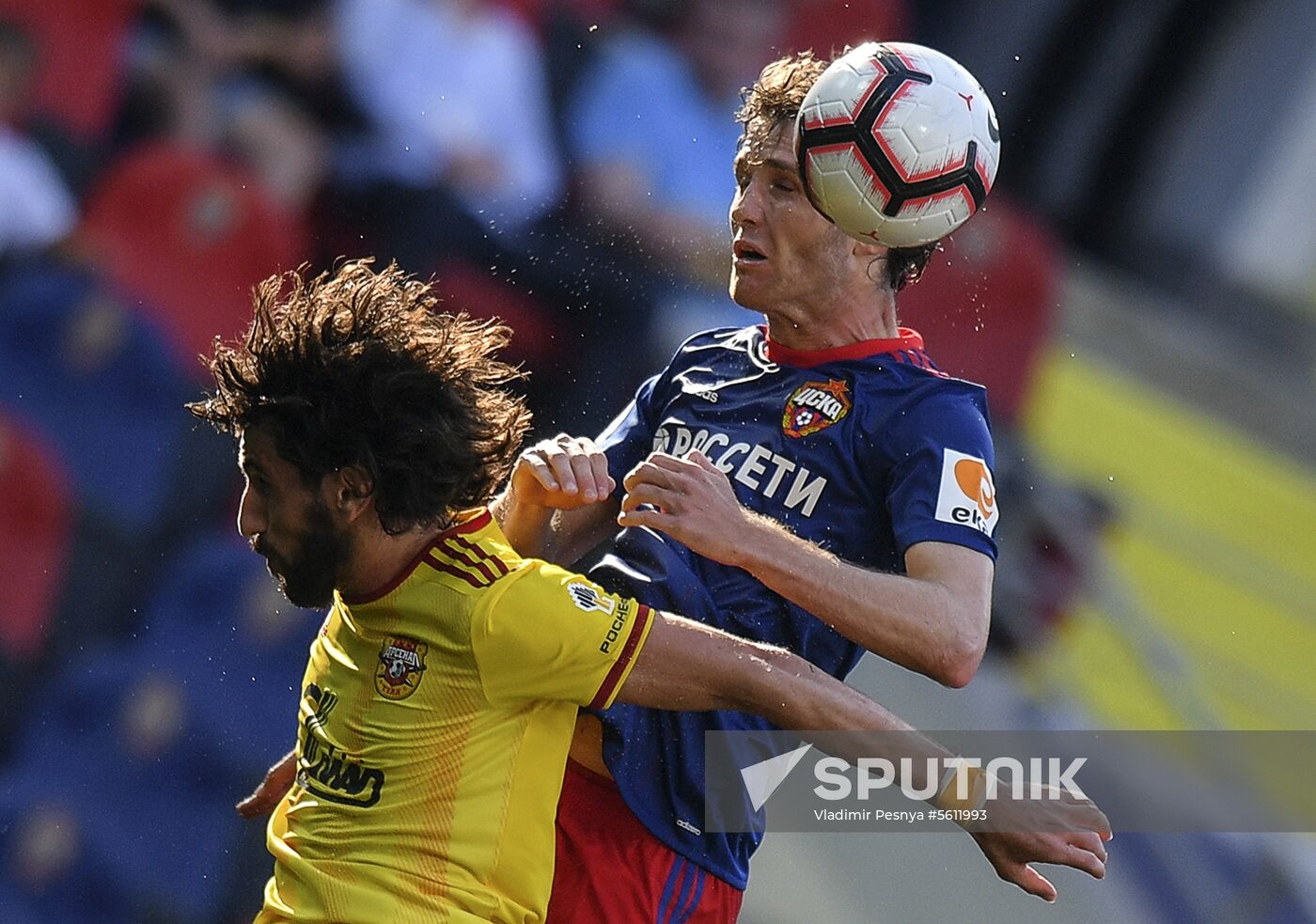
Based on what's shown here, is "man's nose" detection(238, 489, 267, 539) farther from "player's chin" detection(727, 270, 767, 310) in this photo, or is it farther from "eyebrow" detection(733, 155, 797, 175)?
"eyebrow" detection(733, 155, 797, 175)

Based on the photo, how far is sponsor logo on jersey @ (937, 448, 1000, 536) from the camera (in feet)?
10.9

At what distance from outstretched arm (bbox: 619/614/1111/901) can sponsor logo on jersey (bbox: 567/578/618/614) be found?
10 cm

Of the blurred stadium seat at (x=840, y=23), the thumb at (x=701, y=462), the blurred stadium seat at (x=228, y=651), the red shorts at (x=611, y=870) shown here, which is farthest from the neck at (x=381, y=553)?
the blurred stadium seat at (x=840, y=23)

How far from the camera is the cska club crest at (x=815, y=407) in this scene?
359 cm

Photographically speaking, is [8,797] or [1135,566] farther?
[1135,566]

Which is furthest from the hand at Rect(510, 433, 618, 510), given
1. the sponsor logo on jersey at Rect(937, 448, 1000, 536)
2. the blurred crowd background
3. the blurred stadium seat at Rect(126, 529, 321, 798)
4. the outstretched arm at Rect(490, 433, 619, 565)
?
the blurred stadium seat at Rect(126, 529, 321, 798)

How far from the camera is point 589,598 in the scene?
304cm

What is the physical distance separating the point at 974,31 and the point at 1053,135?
1.09 meters

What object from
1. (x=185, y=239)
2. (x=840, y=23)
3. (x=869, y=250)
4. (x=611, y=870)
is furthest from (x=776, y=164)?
(x=840, y=23)

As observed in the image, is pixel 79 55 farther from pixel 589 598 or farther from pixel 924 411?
pixel 589 598

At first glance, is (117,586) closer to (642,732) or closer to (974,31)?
(642,732)

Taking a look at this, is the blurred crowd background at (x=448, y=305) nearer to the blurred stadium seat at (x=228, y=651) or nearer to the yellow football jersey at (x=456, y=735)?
the blurred stadium seat at (x=228, y=651)

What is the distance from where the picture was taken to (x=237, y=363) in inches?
126

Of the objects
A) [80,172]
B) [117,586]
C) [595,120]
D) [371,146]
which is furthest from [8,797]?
[595,120]
